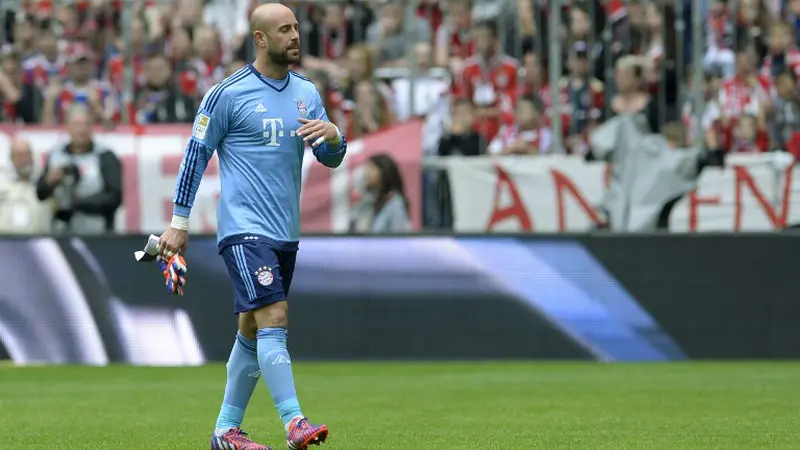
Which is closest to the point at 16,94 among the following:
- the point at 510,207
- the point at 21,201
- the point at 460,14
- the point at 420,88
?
the point at 21,201

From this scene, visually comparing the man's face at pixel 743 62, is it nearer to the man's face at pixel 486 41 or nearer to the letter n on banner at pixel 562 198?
the letter n on banner at pixel 562 198

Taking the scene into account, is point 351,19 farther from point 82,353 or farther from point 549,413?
point 549,413

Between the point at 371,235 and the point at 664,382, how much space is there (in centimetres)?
381

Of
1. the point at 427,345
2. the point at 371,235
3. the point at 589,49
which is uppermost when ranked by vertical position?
the point at 589,49

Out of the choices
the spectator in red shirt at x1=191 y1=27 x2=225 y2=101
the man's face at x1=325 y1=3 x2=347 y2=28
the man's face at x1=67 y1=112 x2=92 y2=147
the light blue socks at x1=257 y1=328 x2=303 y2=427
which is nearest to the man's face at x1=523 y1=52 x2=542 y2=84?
the man's face at x1=325 y1=3 x2=347 y2=28

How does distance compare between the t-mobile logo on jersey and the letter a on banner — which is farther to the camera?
the letter a on banner

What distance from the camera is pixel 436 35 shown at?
16344 millimetres

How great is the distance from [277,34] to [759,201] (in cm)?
851

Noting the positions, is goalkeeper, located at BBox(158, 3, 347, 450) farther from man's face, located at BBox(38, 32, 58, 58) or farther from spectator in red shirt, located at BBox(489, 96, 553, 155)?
man's face, located at BBox(38, 32, 58, 58)

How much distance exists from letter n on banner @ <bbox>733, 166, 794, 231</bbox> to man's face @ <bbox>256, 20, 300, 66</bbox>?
8.28 meters

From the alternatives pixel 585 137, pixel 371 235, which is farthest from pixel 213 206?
pixel 585 137

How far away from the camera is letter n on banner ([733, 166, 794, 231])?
15109 mm

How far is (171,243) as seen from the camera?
7809mm

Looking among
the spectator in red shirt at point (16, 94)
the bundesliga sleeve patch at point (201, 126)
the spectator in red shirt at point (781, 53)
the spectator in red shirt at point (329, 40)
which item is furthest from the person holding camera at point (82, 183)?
the bundesliga sleeve patch at point (201, 126)
